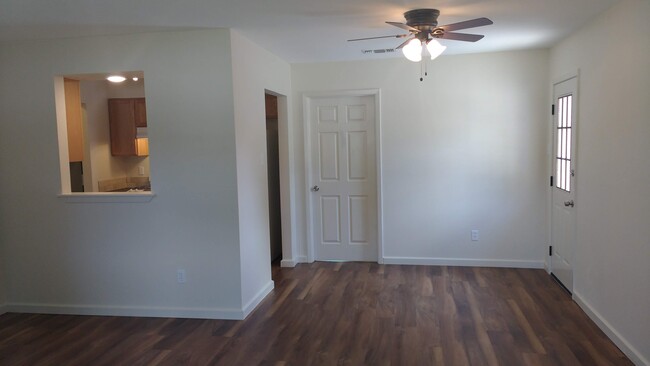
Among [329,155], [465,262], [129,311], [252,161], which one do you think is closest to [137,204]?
[129,311]

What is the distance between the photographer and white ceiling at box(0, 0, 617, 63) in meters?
3.21

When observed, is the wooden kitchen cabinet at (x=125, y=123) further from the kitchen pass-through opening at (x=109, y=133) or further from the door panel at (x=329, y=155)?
the door panel at (x=329, y=155)

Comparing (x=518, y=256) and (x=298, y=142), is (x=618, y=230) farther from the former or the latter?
(x=298, y=142)

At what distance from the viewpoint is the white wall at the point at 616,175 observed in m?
2.98

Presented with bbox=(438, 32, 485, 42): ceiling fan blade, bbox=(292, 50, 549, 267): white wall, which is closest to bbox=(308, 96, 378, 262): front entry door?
bbox=(292, 50, 549, 267): white wall

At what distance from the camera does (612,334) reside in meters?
3.42

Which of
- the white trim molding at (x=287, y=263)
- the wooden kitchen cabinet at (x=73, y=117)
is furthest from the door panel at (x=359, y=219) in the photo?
the wooden kitchen cabinet at (x=73, y=117)

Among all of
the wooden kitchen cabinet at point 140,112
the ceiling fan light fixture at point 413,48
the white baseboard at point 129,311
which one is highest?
the ceiling fan light fixture at point 413,48

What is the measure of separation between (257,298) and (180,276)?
74cm

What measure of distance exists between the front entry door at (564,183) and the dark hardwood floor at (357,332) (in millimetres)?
277

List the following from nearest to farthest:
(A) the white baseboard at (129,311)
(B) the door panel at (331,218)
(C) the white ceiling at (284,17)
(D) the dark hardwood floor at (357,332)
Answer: (C) the white ceiling at (284,17) < (D) the dark hardwood floor at (357,332) < (A) the white baseboard at (129,311) < (B) the door panel at (331,218)

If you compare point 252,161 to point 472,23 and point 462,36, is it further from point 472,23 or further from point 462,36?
point 472,23

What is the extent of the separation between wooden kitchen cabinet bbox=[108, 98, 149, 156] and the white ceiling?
209 centimetres

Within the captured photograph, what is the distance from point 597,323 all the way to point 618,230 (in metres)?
0.84
